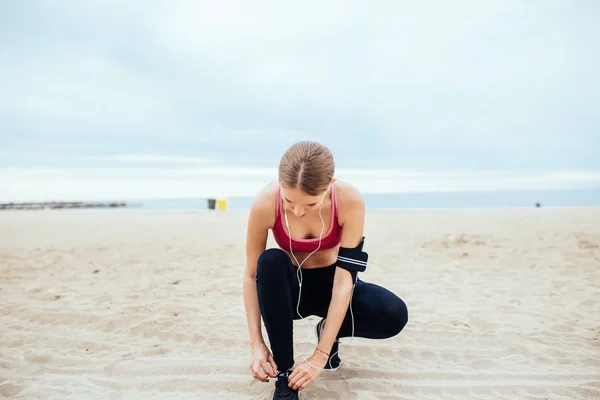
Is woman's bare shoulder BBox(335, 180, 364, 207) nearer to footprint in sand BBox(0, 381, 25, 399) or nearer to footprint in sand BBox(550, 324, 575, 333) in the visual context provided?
footprint in sand BBox(0, 381, 25, 399)

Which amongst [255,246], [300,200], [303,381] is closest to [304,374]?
[303,381]

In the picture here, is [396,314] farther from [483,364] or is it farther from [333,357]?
[483,364]

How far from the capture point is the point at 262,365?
2068 millimetres

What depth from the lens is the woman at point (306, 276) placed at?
2.04 meters

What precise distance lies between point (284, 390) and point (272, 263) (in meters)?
0.62

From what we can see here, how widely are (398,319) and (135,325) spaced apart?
2.06m

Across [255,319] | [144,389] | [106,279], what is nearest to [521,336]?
[255,319]

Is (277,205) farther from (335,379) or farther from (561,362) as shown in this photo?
(561,362)

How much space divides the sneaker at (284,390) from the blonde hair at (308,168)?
0.92m

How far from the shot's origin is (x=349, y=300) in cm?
216

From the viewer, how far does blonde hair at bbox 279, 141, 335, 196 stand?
1822 millimetres

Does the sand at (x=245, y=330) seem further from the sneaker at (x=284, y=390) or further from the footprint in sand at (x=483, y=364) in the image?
the sneaker at (x=284, y=390)

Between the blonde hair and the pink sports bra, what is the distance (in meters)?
0.29

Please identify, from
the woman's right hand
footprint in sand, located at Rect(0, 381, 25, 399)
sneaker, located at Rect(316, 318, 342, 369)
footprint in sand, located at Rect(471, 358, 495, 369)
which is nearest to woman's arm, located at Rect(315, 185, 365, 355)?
the woman's right hand
